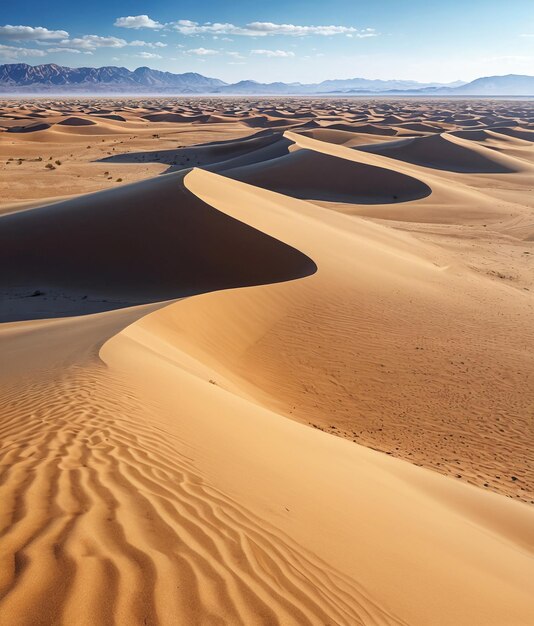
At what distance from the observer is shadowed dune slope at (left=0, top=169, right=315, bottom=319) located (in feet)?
46.5

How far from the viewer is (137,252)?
51.6 feet

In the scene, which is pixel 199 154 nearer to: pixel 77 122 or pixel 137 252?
pixel 77 122

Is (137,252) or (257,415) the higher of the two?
(257,415)

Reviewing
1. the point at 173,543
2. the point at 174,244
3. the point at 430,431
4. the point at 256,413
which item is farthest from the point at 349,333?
the point at 173,543

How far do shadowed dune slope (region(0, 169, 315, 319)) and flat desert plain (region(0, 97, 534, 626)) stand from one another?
0.26 ft

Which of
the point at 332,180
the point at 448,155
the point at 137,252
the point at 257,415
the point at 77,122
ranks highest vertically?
the point at 77,122

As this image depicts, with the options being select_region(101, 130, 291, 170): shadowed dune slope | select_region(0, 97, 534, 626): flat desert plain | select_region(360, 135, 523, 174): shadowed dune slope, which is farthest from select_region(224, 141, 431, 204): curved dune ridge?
select_region(360, 135, 523, 174): shadowed dune slope

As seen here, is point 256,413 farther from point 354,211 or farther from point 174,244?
point 354,211

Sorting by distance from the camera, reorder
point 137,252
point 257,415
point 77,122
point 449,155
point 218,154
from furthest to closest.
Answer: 1. point 77,122
2. point 449,155
3. point 218,154
4. point 137,252
5. point 257,415

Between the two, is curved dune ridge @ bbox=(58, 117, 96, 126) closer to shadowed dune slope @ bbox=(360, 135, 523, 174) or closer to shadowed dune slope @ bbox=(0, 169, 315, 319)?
shadowed dune slope @ bbox=(360, 135, 523, 174)

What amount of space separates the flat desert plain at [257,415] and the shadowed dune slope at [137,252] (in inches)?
3.1

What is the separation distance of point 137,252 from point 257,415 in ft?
33.4

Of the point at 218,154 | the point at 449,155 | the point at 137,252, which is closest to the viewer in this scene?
the point at 137,252

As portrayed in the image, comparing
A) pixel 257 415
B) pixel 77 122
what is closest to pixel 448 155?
pixel 77 122
